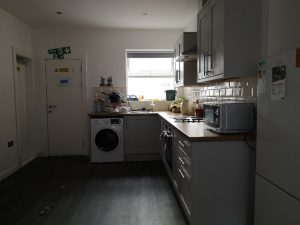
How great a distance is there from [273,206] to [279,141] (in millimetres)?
399

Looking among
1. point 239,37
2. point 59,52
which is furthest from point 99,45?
point 239,37

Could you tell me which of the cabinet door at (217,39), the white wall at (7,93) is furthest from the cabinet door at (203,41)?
the white wall at (7,93)

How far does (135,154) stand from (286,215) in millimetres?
3440

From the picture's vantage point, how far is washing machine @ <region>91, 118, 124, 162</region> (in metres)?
4.40

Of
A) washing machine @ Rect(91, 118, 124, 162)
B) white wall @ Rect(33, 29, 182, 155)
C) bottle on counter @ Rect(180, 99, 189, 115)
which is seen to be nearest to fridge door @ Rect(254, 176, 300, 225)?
bottle on counter @ Rect(180, 99, 189, 115)

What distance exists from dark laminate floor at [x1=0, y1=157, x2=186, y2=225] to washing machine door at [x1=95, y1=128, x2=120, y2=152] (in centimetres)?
31

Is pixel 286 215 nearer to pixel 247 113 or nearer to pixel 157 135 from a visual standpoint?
pixel 247 113

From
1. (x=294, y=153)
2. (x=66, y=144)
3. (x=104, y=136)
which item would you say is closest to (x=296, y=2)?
(x=294, y=153)

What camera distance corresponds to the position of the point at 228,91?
2.79 m

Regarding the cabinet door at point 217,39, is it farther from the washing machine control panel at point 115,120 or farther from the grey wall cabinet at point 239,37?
the washing machine control panel at point 115,120

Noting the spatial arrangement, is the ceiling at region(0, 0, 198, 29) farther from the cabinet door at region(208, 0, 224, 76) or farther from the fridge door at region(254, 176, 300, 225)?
the fridge door at region(254, 176, 300, 225)

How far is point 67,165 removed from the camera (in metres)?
4.35

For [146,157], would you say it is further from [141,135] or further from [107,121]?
[107,121]

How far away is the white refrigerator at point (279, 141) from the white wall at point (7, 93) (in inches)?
139
